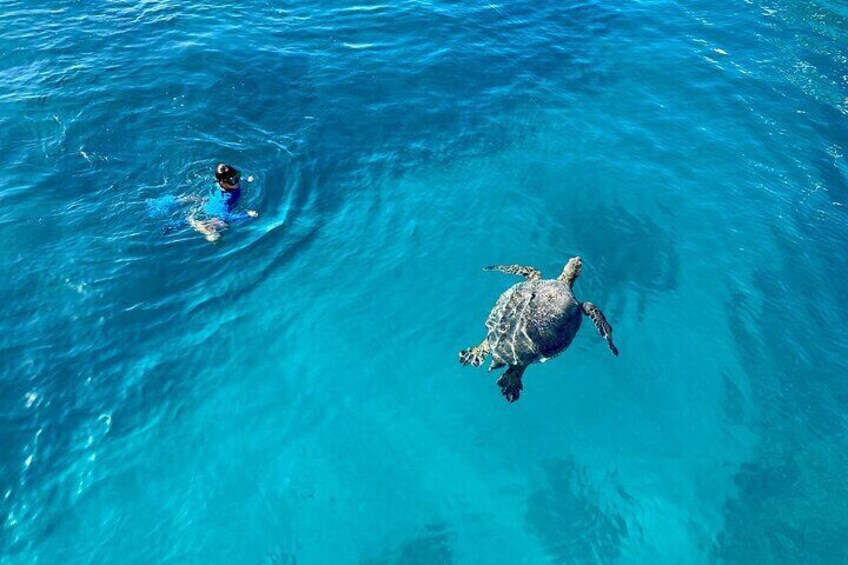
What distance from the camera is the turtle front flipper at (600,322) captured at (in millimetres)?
17938

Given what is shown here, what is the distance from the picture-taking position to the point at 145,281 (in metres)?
19.4

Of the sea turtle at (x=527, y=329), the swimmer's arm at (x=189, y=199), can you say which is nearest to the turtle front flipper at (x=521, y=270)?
the sea turtle at (x=527, y=329)

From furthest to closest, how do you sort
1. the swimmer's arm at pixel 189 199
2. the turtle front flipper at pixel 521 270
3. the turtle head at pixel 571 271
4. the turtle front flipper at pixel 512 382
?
the swimmer's arm at pixel 189 199 < the turtle front flipper at pixel 521 270 < the turtle head at pixel 571 271 < the turtle front flipper at pixel 512 382

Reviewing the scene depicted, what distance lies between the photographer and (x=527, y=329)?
16.3 meters

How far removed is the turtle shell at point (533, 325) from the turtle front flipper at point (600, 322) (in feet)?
3.73

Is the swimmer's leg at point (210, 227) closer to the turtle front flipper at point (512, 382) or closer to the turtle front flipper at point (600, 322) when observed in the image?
the turtle front flipper at point (512, 382)

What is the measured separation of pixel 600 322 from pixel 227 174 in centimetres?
1395

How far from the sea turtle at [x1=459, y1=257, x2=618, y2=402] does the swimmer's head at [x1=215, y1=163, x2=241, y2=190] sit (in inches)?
414

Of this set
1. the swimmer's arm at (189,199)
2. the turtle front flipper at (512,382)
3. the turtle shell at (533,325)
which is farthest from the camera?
the swimmer's arm at (189,199)

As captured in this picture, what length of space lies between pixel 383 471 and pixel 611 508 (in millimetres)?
6486

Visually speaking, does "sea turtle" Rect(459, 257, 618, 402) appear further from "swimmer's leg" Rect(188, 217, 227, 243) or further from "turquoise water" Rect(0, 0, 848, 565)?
"swimmer's leg" Rect(188, 217, 227, 243)

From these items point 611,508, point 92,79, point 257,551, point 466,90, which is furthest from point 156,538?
point 466,90

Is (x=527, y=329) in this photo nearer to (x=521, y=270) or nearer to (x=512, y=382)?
(x=512, y=382)

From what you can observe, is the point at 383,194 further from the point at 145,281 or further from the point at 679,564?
the point at 679,564
